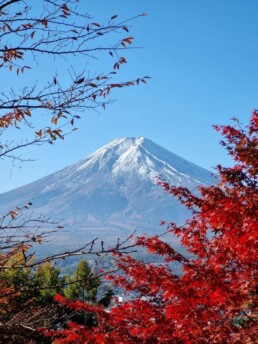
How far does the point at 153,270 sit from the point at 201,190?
1.95 m

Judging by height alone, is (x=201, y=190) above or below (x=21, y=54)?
below

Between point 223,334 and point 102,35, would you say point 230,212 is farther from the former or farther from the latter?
point 102,35

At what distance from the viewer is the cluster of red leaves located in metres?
6.25

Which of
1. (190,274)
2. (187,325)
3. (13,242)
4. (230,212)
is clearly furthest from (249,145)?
(13,242)

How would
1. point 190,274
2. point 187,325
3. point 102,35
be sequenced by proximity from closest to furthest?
1. point 102,35
2. point 187,325
3. point 190,274

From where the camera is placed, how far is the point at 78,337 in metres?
8.25

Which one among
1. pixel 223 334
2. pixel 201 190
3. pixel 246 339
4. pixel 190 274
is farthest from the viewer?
pixel 201 190

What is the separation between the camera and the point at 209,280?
6.54m

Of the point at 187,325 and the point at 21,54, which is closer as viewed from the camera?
the point at 21,54

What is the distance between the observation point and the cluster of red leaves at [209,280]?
20.5 ft

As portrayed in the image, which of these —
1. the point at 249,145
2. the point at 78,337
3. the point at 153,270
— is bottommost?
the point at 78,337

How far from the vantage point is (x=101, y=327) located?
8727 millimetres

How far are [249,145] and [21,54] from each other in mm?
5311

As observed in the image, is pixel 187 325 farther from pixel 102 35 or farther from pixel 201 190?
pixel 102 35
